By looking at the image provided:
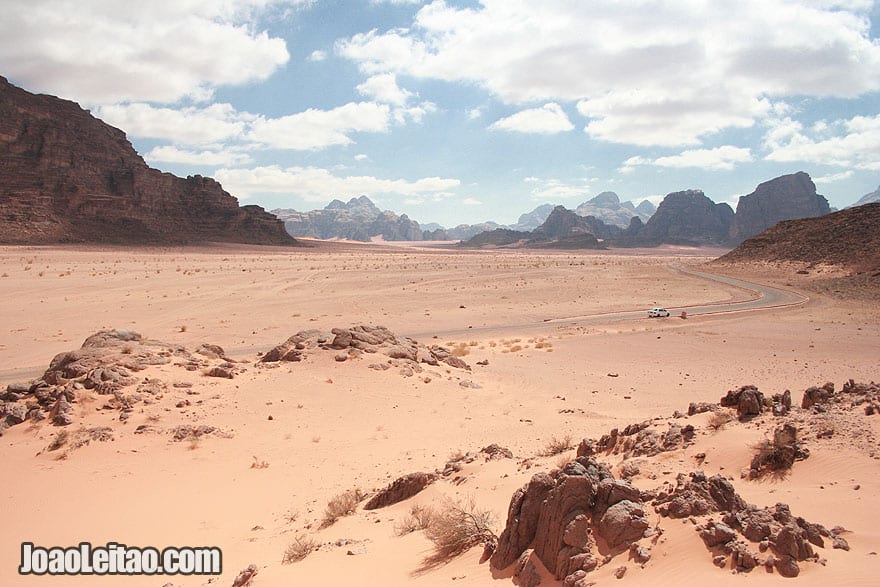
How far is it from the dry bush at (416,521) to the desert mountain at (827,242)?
6283cm

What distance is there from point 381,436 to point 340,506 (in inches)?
161

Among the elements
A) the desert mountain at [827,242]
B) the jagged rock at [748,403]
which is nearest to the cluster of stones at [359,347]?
the jagged rock at [748,403]

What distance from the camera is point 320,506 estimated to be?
26.8 ft

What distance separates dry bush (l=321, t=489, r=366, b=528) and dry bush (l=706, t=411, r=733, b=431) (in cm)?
563

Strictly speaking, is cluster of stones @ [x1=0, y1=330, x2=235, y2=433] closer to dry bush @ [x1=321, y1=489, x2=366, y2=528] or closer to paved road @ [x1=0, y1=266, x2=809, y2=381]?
paved road @ [x1=0, y1=266, x2=809, y2=381]

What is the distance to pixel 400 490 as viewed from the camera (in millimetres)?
8062

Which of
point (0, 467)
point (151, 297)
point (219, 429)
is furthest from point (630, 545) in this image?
point (151, 297)

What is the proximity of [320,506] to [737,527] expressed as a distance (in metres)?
5.85

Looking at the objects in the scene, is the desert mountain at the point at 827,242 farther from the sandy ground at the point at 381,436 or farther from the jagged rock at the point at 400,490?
the jagged rock at the point at 400,490

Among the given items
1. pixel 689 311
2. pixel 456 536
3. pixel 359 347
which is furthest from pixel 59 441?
pixel 689 311

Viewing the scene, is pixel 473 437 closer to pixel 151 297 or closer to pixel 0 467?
pixel 0 467

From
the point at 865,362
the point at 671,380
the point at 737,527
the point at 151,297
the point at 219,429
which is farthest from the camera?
the point at 151,297

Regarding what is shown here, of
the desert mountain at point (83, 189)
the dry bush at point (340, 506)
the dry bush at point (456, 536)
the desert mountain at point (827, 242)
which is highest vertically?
the desert mountain at point (83, 189)

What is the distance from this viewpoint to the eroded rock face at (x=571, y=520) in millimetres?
4922
